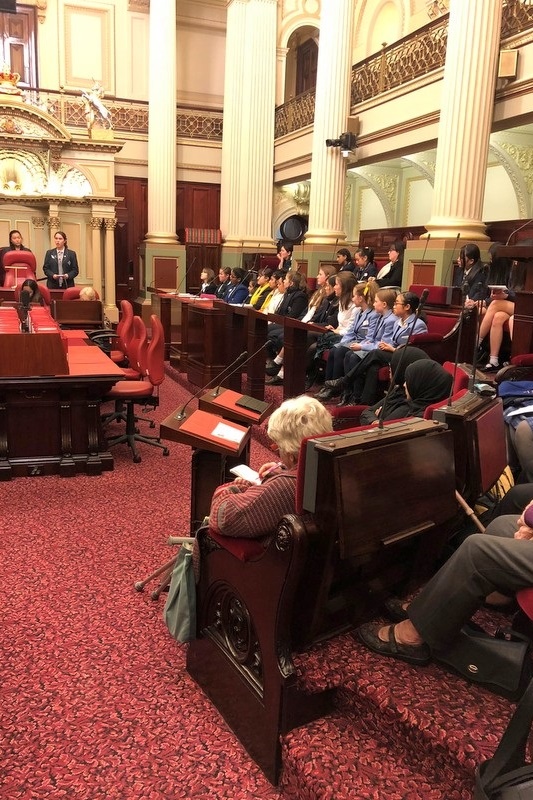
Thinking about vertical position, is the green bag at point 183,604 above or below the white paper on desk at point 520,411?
below

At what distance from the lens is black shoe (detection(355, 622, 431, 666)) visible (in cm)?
192

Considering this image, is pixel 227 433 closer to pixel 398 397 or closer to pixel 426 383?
pixel 426 383

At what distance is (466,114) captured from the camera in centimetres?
674

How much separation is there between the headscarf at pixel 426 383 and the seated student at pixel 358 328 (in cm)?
212

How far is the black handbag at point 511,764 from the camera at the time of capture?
1317mm

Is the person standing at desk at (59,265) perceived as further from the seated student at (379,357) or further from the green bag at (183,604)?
the green bag at (183,604)

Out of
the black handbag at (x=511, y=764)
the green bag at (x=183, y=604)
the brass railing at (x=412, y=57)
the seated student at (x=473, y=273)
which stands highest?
the brass railing at (x=412, y=57)

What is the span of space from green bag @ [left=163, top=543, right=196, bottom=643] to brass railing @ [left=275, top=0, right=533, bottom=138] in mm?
6939

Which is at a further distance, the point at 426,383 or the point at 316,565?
the point at 426,383

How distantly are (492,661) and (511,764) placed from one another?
0.42 metres

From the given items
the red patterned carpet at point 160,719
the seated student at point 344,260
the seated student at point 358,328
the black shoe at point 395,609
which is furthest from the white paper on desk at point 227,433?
the seated student at point 344,260

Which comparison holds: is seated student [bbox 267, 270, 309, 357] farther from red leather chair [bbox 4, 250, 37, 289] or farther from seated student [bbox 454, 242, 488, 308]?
red leather chair [bbox 4, 250, 37, 289]

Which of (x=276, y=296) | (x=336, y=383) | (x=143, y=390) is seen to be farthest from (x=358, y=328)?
(x=143, y=390)

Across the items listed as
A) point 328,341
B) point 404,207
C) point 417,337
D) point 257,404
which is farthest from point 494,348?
point 404,207
